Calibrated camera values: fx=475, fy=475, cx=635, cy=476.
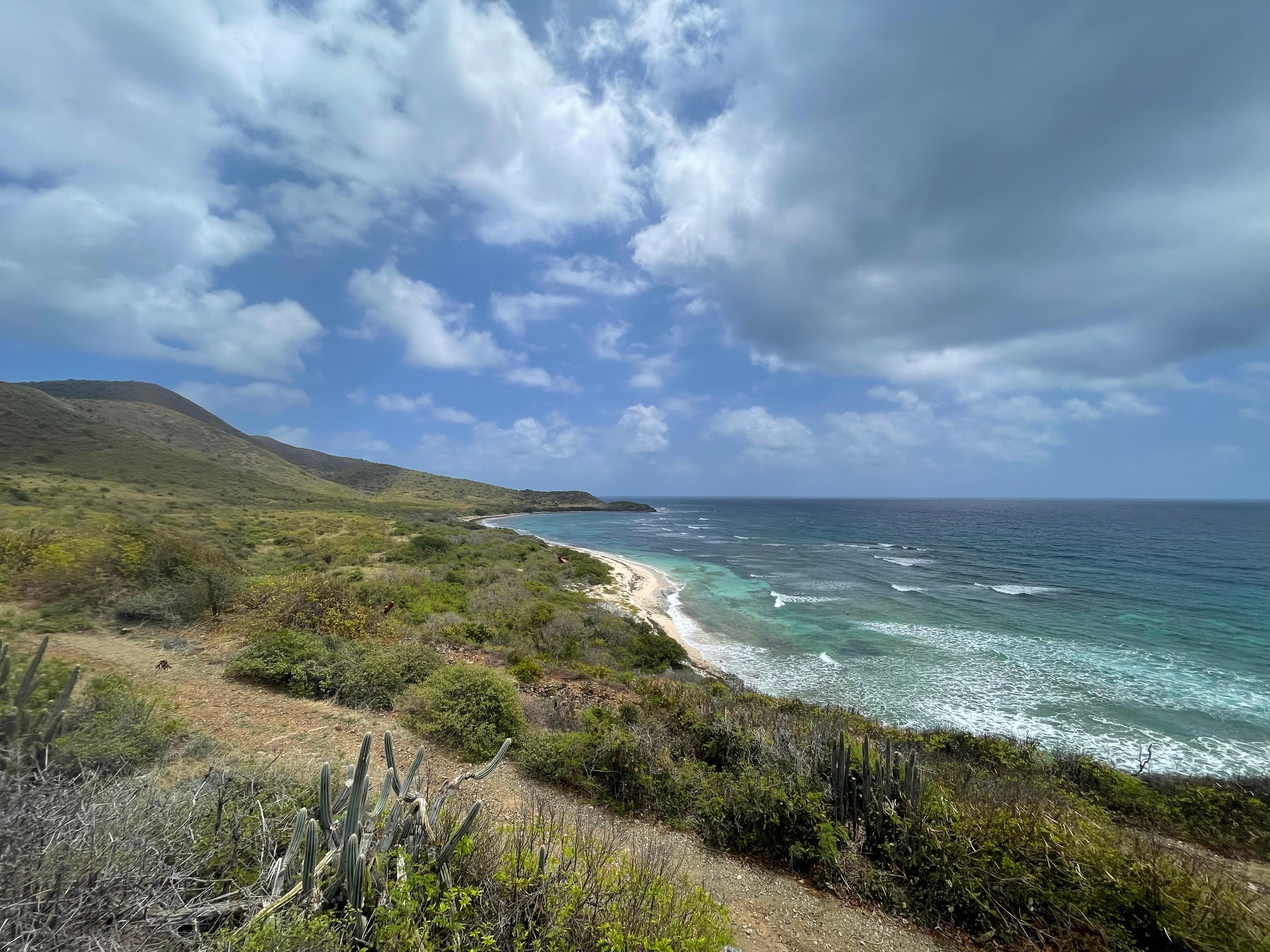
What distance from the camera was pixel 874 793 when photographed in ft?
21.0

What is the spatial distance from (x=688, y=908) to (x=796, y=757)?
400 cm

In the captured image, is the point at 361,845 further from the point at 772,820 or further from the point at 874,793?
the point at 874,793

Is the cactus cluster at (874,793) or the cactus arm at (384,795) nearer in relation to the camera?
the cactus arm at (384,795)

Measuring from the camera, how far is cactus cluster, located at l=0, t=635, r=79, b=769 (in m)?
4.37

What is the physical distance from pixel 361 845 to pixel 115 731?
187 inches

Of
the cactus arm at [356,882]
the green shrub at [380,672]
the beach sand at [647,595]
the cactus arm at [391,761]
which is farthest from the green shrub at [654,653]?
the cactus arm at [356,882]

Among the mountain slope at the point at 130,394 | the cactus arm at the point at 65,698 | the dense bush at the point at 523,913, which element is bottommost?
the dense bush at the point at 523,913

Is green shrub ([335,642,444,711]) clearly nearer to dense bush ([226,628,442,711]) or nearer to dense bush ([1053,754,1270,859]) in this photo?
dense bush ([226,628,442,711])

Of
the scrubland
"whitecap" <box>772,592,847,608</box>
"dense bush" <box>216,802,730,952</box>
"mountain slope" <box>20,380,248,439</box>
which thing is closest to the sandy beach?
the scrubland

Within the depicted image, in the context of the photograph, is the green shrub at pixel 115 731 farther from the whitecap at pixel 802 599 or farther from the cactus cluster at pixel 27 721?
the whitecap at pixel 802 599

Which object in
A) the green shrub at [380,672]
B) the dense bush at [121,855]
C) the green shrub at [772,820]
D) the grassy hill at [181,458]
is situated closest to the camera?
the dense bush at [121,855]

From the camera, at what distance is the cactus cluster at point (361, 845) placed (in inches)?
129

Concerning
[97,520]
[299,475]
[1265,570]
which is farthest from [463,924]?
[299,475]

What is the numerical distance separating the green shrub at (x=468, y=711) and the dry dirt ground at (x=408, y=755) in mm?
372
